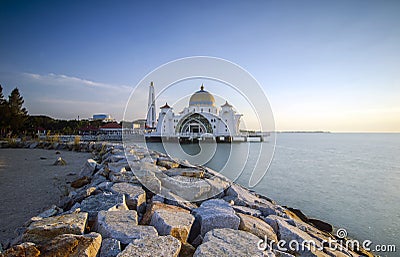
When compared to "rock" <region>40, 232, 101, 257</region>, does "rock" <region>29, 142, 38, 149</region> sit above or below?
below

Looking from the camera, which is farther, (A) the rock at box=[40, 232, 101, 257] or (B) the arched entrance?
(B) the arched entrance

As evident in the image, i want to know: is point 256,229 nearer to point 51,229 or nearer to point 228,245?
point 228,245

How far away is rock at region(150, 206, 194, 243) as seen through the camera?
1781mm

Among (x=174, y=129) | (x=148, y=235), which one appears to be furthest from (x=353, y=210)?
(x=174, y=129)

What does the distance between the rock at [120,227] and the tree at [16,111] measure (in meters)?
24.6

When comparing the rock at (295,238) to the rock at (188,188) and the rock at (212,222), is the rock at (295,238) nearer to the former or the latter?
the rock at (212,222)

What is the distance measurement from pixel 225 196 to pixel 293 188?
6247 millimetres

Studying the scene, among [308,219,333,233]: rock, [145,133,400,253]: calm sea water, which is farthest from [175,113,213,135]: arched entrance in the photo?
[308,219,333,233]: rock

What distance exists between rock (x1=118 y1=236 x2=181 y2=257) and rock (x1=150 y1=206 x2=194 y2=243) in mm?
174

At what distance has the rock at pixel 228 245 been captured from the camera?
1.54 meters

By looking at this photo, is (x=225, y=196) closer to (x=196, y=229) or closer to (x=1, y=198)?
(x=196, y=229)

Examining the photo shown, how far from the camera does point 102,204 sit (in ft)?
7.39

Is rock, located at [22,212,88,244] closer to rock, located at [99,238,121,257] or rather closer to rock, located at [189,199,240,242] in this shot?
rock, located at [99,238,121,257]

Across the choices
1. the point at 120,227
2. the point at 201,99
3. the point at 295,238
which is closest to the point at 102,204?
the point at 120,227
